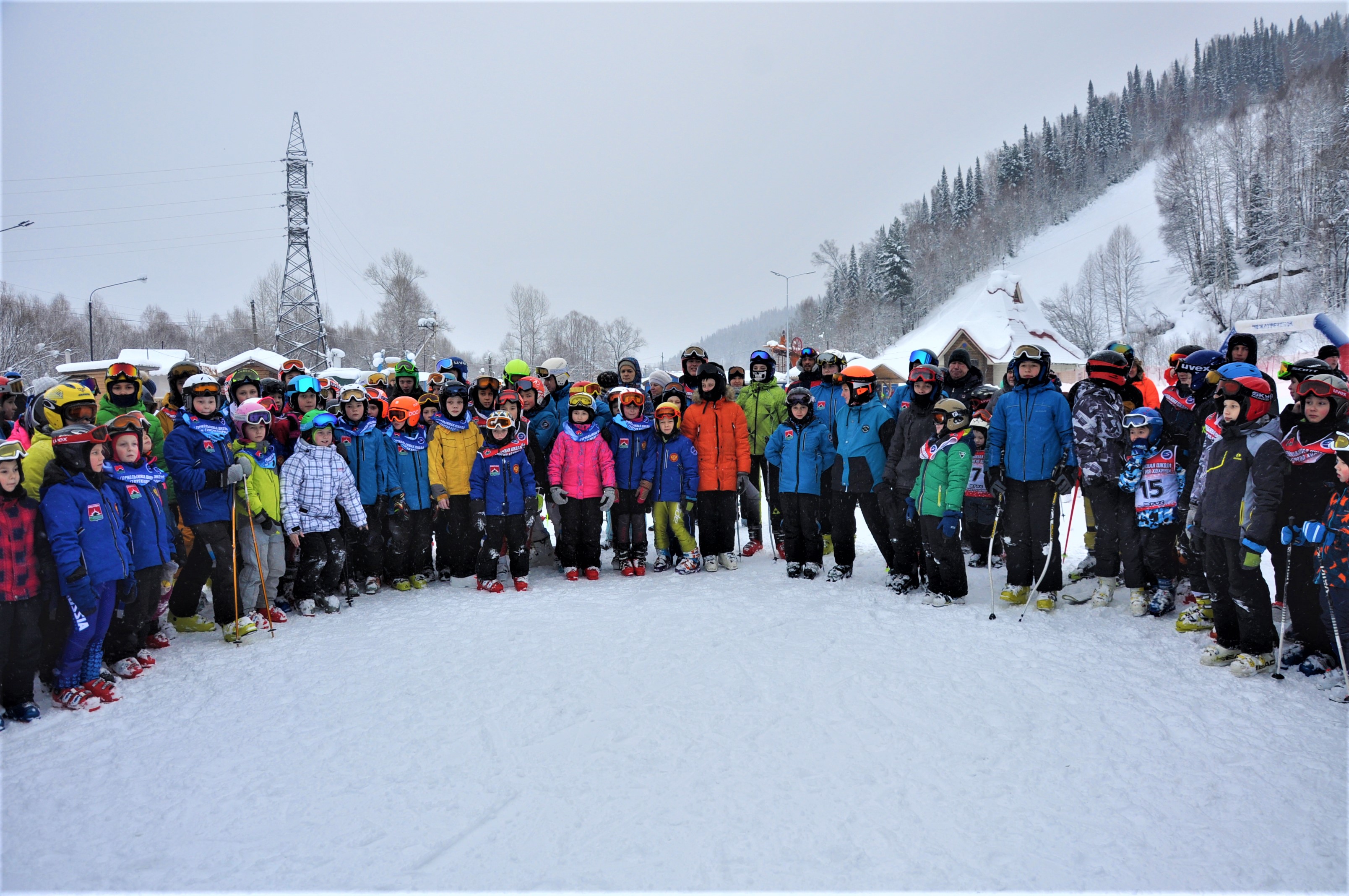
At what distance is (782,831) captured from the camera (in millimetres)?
2879

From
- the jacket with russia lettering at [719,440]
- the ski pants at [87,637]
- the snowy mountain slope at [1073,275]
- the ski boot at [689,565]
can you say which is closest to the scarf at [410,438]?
the ski pants at [87,637]

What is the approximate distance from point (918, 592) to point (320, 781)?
5.12 metres

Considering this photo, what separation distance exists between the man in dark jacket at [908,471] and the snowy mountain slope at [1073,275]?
111 feet

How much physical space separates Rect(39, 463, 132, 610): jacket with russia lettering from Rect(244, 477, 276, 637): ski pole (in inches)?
39.3

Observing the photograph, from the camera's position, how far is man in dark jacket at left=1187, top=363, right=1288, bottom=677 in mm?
4203

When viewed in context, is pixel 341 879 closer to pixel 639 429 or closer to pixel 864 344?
pixel 639 429

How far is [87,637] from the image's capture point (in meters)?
4.28

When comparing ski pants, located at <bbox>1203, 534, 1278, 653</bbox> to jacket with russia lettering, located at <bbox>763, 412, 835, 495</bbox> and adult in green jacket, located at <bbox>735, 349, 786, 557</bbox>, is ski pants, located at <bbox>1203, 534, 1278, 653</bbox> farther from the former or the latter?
adult in green jacket, located at <bbox>735, 349, 786, 557</bbox>

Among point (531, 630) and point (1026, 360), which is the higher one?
point (1026, 360)

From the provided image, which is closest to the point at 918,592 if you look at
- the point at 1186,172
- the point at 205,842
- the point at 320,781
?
the point at 320,781

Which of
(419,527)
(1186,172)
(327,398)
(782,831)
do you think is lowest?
(782,831)

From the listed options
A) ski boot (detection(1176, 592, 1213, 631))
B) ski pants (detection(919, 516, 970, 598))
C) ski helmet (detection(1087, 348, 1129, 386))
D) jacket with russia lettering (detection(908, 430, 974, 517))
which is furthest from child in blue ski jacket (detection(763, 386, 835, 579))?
ski boot (detection(1176, 592, 1213, 631))

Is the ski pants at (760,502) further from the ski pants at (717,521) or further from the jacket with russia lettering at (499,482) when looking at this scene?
the jacket with russia lettering at (499,482)

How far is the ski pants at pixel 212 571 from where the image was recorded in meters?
5.56
